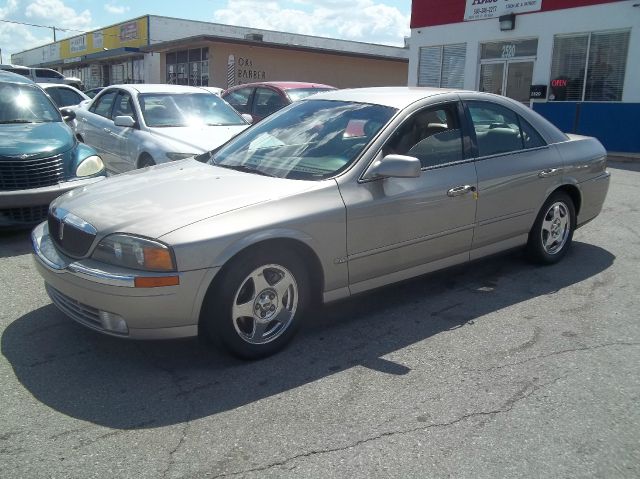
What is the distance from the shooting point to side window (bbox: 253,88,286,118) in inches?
433

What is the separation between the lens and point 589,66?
14.6 m

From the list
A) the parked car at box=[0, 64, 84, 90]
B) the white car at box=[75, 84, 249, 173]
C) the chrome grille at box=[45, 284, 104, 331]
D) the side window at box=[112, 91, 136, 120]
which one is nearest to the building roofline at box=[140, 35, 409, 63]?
→ the parked car at box=[0, 64, 84, 90]

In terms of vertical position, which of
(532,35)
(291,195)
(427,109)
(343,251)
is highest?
(532,35)

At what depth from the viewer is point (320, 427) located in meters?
2.99

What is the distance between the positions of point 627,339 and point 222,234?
275cm

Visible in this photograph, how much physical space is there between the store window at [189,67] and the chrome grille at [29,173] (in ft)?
66.2

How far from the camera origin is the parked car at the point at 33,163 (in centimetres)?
591

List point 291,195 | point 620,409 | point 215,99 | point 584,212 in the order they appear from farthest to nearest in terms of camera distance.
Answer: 1. point 215,99
2. point 584,212
3. point 291,195
4. point 620,409

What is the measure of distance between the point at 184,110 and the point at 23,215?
9.56 feet

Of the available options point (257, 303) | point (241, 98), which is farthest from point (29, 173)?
point (241, 98)

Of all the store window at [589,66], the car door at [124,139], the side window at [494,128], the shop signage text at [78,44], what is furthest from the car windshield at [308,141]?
the shop signage text at [78,44]

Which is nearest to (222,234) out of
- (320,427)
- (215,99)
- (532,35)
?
(320,427)

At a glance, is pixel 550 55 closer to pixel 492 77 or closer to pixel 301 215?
pixel 492 77

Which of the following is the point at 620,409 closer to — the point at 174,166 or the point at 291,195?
the point at 291,195
